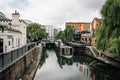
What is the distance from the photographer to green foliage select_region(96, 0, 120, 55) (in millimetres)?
21469

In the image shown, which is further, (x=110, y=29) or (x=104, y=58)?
(x=104, y=58)

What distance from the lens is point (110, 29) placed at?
24516 millimetres

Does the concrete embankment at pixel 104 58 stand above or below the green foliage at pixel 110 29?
below

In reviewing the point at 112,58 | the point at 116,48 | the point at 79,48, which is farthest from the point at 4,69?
the point at 79,48

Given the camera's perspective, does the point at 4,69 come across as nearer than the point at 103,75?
Yes

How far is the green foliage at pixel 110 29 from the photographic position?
21.5 metres

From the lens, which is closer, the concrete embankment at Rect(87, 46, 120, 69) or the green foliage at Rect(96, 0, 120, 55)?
the green foliage at Rect(96, 0, 120, 55)

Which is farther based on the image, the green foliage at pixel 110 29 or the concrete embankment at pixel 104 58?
the concrete embankment at pixel 104 58

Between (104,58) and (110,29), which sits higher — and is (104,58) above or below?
below

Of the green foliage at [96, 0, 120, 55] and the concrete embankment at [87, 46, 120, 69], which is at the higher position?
the green foliage at [96, 0, 120, 55]

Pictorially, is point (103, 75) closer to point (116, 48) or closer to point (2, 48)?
point (116, 48)

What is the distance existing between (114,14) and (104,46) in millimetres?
4811

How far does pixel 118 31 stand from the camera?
74.3 feet

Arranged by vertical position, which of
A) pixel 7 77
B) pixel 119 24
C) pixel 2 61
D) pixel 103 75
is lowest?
pixel 103 75
